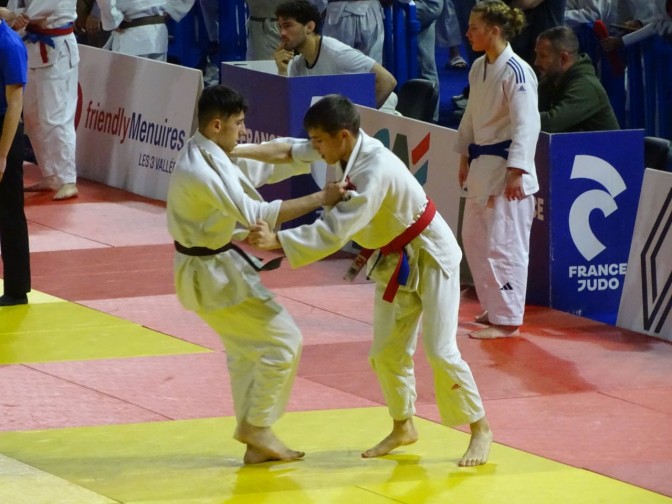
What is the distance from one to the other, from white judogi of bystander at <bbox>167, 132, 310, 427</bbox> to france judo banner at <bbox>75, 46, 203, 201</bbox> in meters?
6.00

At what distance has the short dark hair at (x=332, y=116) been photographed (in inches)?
236

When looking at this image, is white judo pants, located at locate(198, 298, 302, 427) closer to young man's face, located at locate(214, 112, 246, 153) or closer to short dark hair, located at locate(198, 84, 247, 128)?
young man's face, located at locate(214, 112, 246, 153)

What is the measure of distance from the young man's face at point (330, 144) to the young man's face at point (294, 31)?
15.7ft

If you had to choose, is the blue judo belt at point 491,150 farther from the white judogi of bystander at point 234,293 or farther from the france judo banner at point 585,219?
the white judogi of bystander at point 234,293

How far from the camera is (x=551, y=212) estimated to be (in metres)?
9.26

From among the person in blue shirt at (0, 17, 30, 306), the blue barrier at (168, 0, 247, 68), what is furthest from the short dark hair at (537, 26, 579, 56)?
the blue barrier at (168, 0, 247, 68)

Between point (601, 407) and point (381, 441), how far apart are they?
1.39 m

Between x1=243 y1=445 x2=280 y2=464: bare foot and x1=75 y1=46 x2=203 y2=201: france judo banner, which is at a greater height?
x1=75 y1=46 x2=203 y2=201: france judo banner

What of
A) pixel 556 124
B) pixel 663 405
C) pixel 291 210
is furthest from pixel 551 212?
pixel 291 210

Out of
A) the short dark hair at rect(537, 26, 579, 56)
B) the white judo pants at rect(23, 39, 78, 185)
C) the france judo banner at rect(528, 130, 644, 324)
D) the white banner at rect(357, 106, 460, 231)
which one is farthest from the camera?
the white judo pants at rect(23, 39, 78, 185)

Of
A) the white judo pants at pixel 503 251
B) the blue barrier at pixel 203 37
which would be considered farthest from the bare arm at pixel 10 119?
the blue barrier at pixel 203 37

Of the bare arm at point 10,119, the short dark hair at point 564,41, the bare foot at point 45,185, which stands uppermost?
the short dark hair at point 564,41

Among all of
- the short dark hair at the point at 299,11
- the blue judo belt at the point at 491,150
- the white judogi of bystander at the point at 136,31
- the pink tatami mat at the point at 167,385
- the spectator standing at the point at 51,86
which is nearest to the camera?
the pink tatami mat at the point at 167,385

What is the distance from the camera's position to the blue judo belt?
28.1 ft
